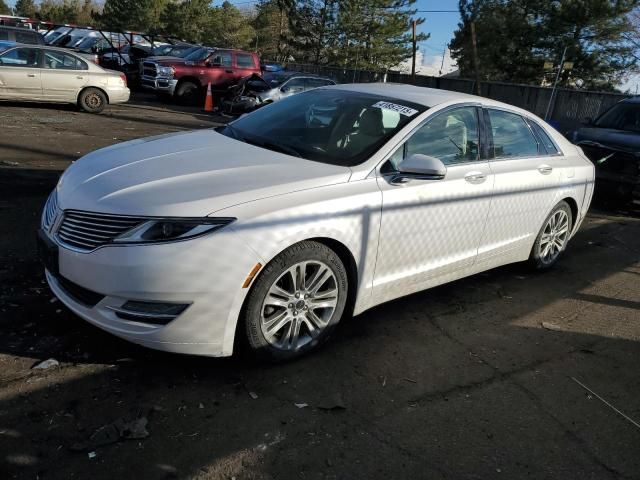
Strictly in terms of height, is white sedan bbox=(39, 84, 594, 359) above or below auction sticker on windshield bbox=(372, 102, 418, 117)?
below

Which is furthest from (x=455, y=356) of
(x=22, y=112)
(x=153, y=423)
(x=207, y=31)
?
(x=207, y=31)

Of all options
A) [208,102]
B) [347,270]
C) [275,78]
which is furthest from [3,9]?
[347,270]

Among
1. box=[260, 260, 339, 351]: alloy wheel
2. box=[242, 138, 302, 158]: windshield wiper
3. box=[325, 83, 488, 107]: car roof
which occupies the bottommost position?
box=[260, 260, 339, 351]: alloy wheel

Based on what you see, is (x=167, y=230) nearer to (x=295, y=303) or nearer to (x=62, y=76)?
(x=295, y=303)

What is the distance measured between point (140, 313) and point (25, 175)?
5.06 meters

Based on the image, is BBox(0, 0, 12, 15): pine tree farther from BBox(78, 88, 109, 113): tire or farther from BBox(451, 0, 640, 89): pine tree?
BBox(78, 88, 109, 113): tire

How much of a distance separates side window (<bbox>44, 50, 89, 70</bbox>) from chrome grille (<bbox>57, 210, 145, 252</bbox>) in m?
11.7

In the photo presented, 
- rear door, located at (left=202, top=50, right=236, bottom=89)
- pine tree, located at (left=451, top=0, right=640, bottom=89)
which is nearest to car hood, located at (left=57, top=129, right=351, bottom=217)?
rear door, located at (left=202, top=50, right=236, bottom=89)

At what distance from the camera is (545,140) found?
514cm

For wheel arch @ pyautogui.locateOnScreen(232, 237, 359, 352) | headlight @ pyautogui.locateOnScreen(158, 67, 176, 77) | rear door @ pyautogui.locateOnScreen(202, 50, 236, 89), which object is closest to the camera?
wheel arch @ pyautogui.locateOnScreen(232, 237, 359, 352)

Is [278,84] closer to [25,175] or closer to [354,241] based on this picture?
[25,175]

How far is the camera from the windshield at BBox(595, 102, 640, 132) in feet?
31.1

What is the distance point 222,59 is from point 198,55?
853 millimetres

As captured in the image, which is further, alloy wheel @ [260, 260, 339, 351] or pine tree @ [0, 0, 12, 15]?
pine tree @ [0, 0, 12, 15]
